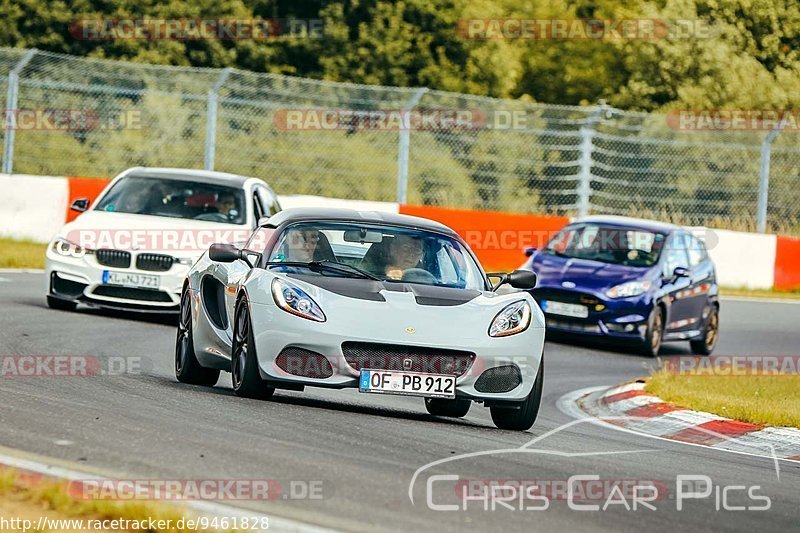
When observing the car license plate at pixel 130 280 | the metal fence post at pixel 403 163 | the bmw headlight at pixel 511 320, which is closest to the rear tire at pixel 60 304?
the car license plate at pixel 130 280

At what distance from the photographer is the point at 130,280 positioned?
51.1 feet

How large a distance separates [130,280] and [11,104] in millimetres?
11106

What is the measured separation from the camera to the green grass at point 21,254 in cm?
2166

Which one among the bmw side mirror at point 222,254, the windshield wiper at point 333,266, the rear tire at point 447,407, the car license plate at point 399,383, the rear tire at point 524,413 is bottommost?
the rear tire at point 447,407

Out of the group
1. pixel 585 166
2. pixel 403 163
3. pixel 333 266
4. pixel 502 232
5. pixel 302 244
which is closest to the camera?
pixel 333 266

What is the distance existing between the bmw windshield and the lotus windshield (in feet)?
18.9

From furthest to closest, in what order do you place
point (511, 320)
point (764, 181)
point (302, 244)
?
point (764, 181), point (302, 244), point (511, 320)

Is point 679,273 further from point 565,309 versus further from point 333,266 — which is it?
point 333,266

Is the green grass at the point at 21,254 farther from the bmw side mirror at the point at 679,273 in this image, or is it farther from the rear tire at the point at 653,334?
the bmw side mirror at the point at 679,273

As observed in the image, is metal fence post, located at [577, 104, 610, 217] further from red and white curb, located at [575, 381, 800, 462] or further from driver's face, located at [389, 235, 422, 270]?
driver's face, located at [389, 235, 422, 270]

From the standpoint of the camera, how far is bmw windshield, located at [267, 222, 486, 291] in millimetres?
10547

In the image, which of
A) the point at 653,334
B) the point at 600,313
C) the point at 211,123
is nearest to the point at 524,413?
the point at 600,313

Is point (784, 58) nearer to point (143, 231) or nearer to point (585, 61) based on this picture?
point (585, 61)

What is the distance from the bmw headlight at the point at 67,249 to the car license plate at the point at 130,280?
0.33 meters
